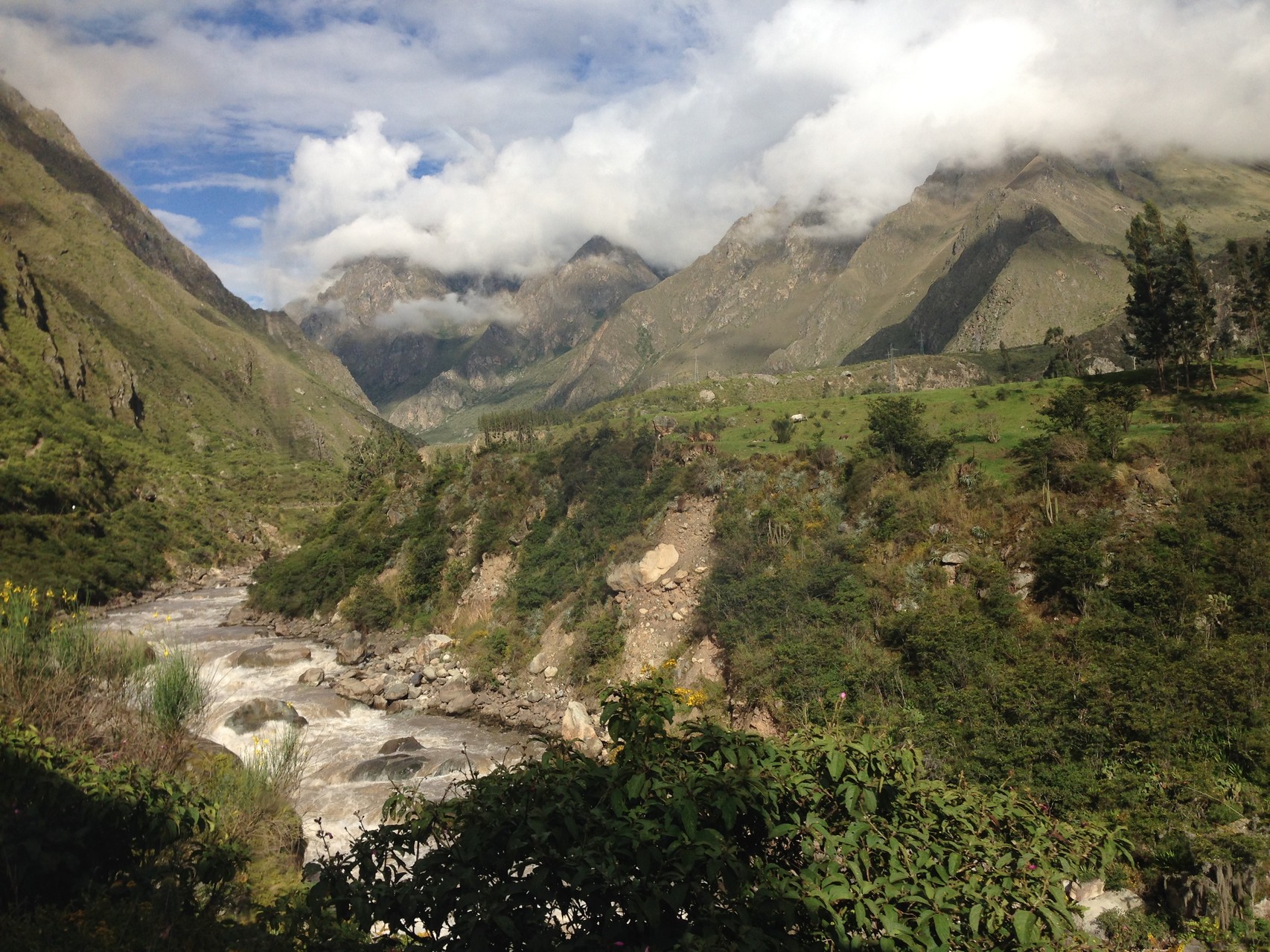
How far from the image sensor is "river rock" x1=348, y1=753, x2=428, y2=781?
83.7 ft

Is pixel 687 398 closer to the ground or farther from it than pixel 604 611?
farther from it

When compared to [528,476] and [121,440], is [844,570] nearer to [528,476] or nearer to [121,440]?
[528,476]

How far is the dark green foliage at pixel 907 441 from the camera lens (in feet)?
103

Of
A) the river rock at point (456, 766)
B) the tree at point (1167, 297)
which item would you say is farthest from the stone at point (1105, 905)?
the tree at point (1167, 297)

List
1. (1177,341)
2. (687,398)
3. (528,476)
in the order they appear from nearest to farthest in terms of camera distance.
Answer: (1177,341), (528,476), (687,398)

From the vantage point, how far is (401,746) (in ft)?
94.3

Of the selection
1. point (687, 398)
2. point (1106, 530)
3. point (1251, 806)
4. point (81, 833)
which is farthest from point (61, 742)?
point (687, 398)

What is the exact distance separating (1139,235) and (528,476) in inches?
1574

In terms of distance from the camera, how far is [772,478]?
35.9 meters

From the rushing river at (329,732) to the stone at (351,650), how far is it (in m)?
0.66

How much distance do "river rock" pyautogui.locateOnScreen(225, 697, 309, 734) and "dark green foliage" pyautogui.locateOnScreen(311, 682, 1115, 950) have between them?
28.3m

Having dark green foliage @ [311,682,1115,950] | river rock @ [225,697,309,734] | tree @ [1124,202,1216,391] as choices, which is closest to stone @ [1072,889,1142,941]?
dark green foliage @ [311,682,1115,950]

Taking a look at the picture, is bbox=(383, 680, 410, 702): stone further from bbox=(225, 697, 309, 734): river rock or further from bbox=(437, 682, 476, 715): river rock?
bbox=(225, 697, 309, 734): river rock

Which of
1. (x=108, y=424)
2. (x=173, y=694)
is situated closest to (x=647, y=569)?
(x=173, y=694)
